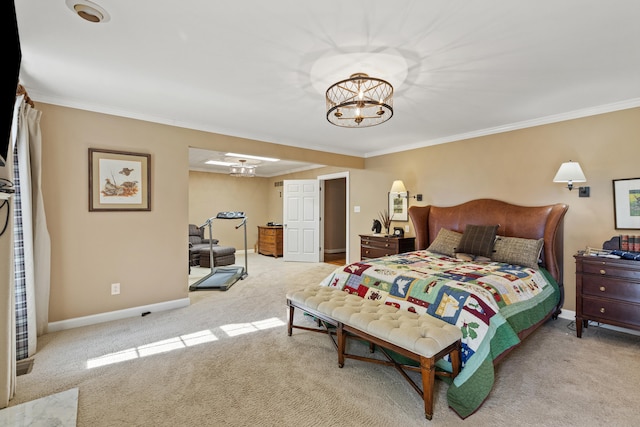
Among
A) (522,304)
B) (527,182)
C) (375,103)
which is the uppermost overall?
(375,103)

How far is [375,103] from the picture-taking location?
228 cm

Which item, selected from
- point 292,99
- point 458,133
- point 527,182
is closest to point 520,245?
point 527,182

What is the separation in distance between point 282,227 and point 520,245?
555 centimetres

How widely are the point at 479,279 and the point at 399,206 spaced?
2.83 metres

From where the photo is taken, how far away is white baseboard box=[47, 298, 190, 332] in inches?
125

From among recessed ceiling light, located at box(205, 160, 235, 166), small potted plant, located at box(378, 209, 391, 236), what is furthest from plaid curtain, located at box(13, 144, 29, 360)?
small potted plant, located at box(378, 209, 391, 236)

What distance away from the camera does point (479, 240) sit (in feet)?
12.2

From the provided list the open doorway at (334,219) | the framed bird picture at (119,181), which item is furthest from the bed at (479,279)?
the open doorway at (334,219)

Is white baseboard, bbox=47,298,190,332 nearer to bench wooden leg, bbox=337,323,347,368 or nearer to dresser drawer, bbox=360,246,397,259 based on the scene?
bench wooden leg, bbox=337,323,347,368

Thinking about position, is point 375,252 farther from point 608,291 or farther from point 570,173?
point 608,291

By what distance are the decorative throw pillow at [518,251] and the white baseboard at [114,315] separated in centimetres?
386

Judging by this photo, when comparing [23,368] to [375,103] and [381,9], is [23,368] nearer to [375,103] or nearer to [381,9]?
[375,103]

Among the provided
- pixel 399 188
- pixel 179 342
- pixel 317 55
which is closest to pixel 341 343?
pixel 179 342

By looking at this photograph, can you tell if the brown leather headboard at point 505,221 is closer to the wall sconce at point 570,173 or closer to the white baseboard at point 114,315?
the wall sconce at point 570,173
